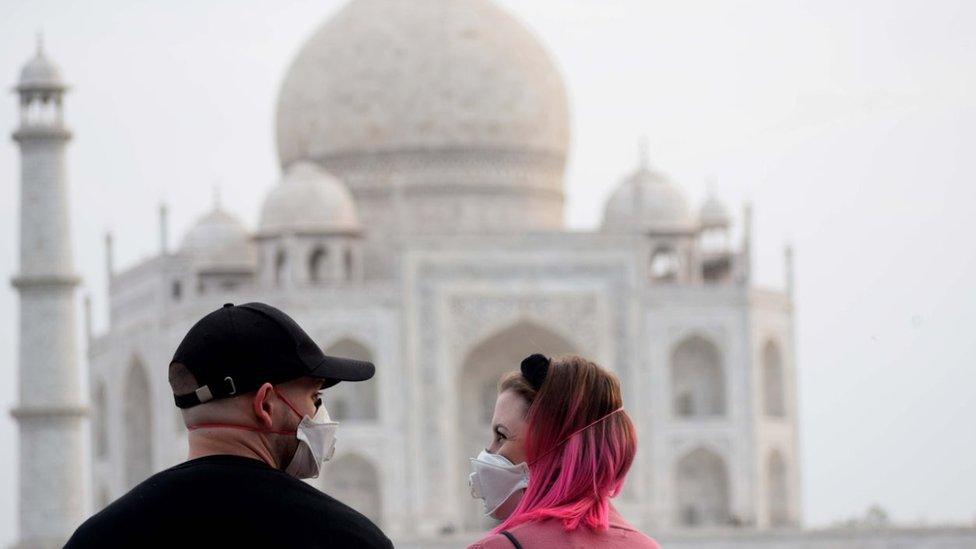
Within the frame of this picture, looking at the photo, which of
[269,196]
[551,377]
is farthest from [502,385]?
[269,196]

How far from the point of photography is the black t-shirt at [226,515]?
10.7 ft

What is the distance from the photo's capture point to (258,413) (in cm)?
348

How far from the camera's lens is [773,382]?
93.2 ft

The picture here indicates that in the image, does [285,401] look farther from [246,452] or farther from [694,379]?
[694,379]

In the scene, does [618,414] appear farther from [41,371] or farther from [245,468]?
[41,371]

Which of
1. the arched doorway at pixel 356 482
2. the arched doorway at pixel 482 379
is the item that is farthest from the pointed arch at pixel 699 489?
the arched doorway at pixel 356 482

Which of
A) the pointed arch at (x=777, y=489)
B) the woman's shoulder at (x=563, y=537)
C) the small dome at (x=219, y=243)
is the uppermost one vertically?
the small dome at (x=219, y=243)

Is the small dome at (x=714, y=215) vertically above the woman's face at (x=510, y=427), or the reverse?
the small dome at (x=714, y=215)

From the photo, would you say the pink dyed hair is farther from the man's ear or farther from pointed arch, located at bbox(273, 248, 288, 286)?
pointed arch, located at bbox(273, 248, 288, 286)

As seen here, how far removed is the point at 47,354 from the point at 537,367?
21402 millimetres

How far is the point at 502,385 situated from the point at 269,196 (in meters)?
24.1

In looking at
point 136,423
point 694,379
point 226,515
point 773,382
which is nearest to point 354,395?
point 136,423

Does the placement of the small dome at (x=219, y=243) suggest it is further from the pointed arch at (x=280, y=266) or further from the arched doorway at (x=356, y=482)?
the arched doorway at (x=356, y=482)

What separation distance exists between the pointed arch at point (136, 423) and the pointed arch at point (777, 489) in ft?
27.8
